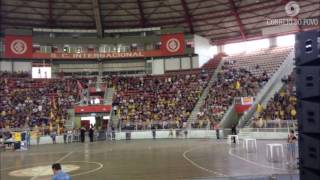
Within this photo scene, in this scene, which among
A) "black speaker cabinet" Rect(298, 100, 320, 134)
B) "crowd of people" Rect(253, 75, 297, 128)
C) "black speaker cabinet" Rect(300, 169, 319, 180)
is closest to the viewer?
"black speaker cabinet" Rect(298, 100, 320, 134)

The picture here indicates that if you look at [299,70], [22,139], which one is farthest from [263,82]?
[299,70]

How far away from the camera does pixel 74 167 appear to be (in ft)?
70.5

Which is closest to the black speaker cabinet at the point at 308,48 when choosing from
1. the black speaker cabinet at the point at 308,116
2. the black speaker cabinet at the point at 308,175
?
the black speaker cabinet at the point at 308,116

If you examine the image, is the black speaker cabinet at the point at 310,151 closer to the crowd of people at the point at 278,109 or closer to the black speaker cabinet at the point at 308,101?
the black speaker cabinet at the point at 308,101

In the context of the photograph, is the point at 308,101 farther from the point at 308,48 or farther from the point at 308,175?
the point at 308,175

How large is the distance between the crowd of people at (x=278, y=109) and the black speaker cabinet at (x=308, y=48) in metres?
30.4

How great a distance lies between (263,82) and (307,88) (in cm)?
4265

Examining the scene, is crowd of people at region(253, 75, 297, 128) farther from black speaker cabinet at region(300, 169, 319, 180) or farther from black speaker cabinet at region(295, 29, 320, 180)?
black speaker cabinet at region(295, 29, 320, 180)

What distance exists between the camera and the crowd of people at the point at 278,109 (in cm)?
3760

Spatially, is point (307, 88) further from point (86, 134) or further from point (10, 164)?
point (86, 134)

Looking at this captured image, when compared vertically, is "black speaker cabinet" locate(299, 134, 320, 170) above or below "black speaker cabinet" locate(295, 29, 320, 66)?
below

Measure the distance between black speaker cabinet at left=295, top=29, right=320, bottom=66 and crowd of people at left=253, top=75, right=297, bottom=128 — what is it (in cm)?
3043

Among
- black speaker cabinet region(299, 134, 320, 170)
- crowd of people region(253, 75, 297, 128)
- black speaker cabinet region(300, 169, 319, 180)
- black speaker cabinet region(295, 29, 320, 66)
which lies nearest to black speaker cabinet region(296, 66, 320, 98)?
black speaker cabinet region(295, 29, 320, 66)

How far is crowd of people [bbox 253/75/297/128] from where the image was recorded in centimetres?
3760
